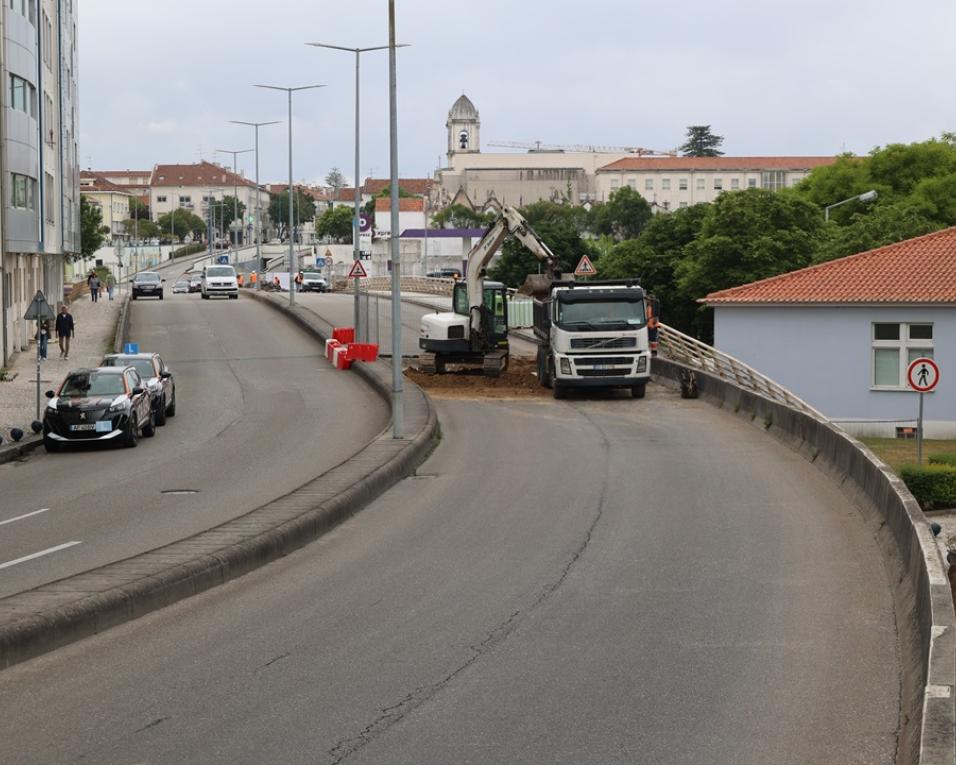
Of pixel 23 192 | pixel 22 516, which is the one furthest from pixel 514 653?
pixel 23 192

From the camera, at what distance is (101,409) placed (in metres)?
27.7

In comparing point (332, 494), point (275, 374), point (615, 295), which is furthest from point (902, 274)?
point (332, 494)

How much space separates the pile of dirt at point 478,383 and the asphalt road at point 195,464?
1856mm

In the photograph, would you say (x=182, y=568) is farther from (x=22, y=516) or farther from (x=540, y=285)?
(x=540, y=285)

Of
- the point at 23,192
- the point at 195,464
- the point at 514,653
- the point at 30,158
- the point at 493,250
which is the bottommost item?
the point at 195,464

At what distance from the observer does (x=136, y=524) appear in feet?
59.5

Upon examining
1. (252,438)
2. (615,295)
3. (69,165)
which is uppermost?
(69,165)

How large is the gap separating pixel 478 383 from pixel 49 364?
14179 mm

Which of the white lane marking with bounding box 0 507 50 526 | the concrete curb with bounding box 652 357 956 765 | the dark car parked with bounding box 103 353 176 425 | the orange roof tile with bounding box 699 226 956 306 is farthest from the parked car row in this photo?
the orange roof tile with bounding box 699 226 956 306

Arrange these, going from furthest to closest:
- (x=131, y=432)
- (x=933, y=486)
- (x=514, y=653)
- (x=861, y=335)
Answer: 1. (x=861, y=335)
2. (x=933, y=486)
3. (x=131, y=432)
4. (x=514, y=653)

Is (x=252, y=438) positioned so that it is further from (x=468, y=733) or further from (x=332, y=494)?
(x=468, y=733)

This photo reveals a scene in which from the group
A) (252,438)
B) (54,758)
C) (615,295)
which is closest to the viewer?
(54,758)

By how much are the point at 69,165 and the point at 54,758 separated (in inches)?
2541

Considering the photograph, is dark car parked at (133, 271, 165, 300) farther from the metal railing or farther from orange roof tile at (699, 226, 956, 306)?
orange roof tile at (699, 226, 956, 306)
